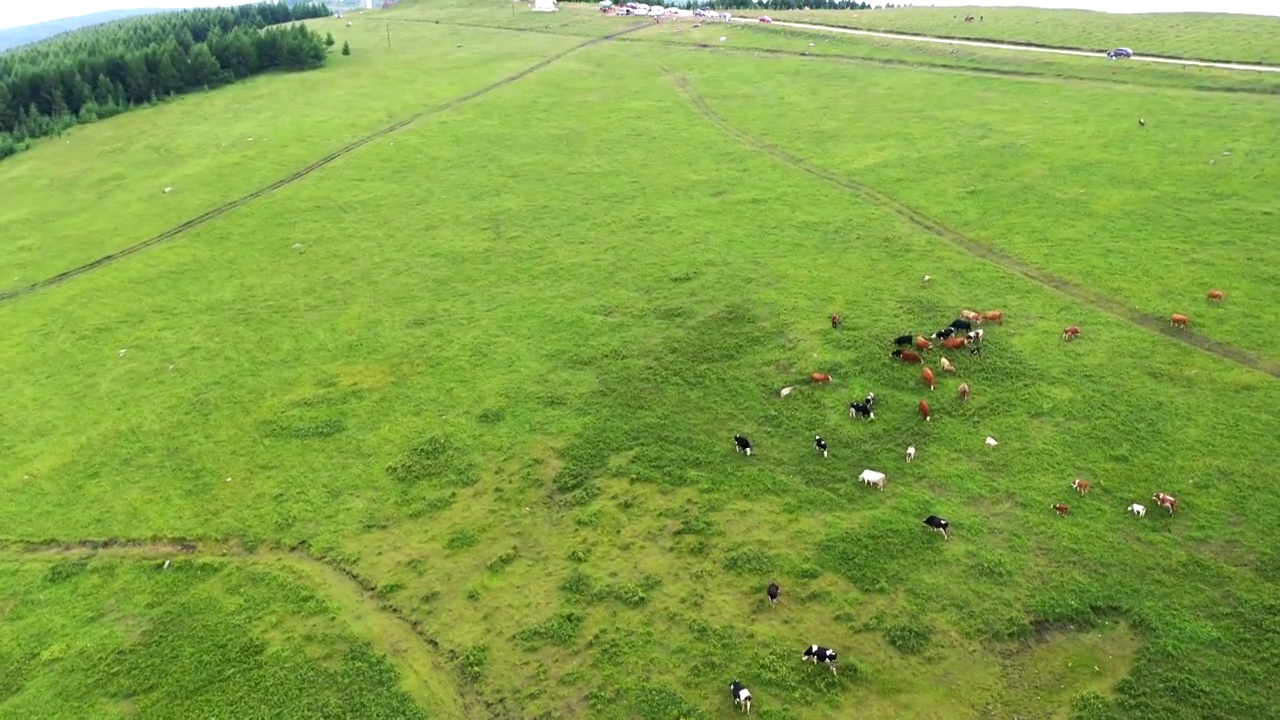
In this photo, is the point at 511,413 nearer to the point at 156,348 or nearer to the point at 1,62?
the point at 156,348

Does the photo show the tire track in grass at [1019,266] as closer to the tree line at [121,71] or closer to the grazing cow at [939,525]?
the grazing cow at [939,525]

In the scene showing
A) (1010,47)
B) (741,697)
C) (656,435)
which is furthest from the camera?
(1010,47)

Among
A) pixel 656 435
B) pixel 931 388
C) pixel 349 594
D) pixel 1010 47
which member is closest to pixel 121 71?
pixel 349 594

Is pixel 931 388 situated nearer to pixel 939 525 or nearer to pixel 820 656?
pixel 939 525

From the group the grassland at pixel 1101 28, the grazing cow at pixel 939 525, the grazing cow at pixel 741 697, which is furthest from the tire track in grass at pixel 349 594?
the grassland at pixel 1101 28

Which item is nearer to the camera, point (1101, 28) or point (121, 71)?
point (121, 71)
